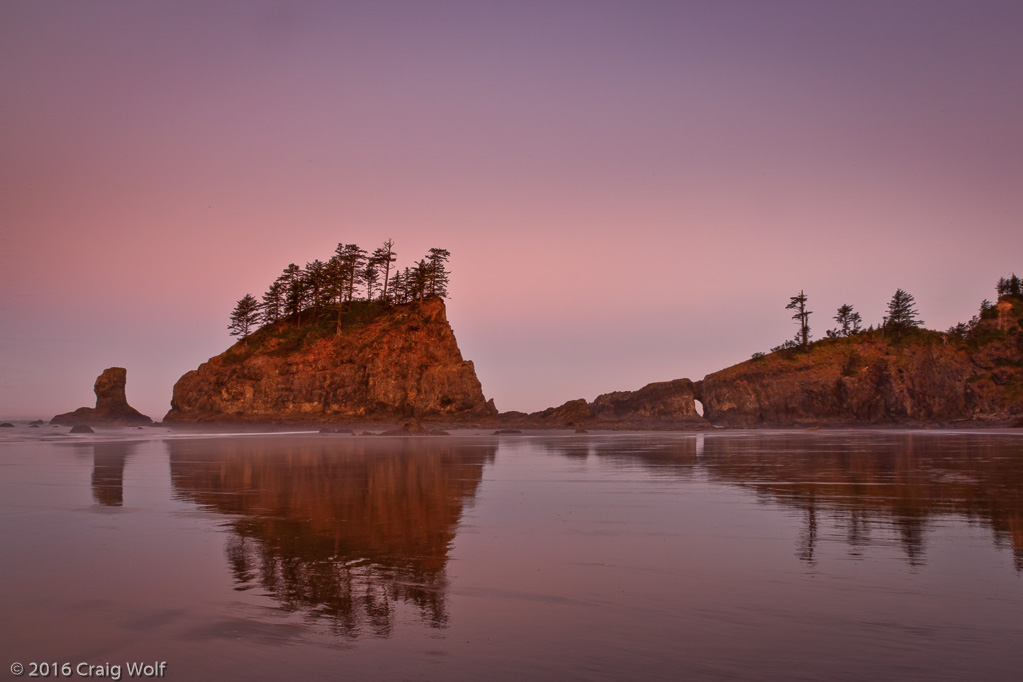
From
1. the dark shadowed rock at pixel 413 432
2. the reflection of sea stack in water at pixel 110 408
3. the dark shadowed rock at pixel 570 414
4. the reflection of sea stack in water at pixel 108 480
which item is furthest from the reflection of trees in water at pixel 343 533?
the reflection of sea stack in water at pixel 110 408

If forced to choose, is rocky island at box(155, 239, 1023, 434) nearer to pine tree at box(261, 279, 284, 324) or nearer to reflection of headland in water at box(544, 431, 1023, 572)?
pine tree at box(261, 279, 284, 324)

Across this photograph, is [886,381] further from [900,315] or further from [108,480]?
[108,480]

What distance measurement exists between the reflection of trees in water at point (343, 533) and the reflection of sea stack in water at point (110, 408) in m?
79.7

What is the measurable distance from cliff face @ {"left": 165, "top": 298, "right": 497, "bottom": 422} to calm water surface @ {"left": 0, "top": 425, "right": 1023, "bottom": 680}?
197 ft

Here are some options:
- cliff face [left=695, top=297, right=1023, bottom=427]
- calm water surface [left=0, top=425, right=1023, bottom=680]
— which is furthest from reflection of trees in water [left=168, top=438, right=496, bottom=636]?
cliff face [left=695, top=297, right=1023, bottom=427]

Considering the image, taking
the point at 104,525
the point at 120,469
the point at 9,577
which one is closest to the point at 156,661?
the point at 9,577

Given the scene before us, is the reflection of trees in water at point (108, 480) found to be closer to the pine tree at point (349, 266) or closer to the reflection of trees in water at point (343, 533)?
the reflection of trees in water at point (343, 533)

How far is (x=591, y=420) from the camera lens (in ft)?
245

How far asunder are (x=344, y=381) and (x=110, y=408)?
124 ft

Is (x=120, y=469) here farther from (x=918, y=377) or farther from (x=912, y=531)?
(x=918, y=377)

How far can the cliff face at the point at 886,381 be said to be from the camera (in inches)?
2837

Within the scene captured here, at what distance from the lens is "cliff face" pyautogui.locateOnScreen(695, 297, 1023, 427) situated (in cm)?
7206

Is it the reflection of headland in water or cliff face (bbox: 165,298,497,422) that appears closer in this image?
the reflection of headland in water

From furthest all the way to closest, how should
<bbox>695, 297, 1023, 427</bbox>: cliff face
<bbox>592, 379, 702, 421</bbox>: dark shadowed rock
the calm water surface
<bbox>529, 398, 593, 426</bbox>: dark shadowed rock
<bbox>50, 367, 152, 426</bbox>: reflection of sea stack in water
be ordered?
<bbox>592, 379, 702, 421</bbox>: dark shadowed rock → <bbox>50, 367, 152, 426</bbox>: reflection of sea stack in water → <bbox>529, 398, 593, 426</bbox>: dark shadowed rock → <bbox>695, 297, 1023, 427</bbox>: cliff face → the calm water surface
